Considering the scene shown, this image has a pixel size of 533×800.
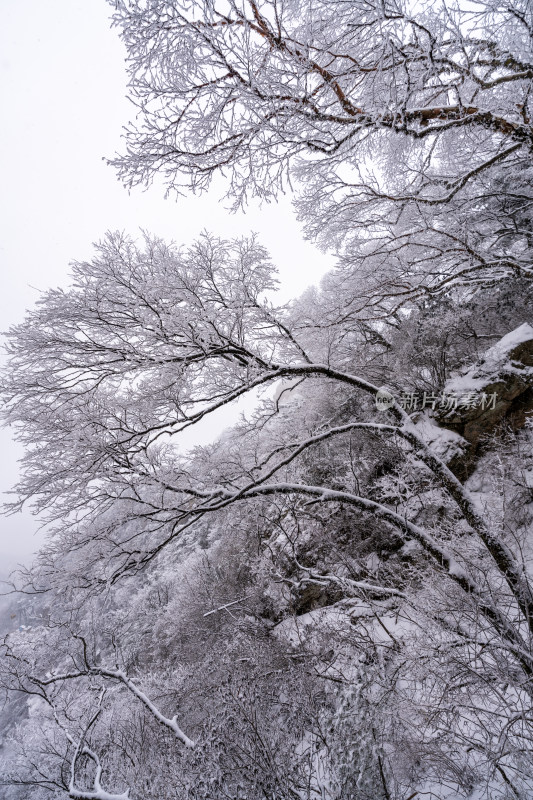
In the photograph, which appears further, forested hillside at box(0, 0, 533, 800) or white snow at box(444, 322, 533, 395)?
white snow at box(444, 322, 533, 395)

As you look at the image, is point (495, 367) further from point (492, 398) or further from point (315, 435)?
point (315, 435)

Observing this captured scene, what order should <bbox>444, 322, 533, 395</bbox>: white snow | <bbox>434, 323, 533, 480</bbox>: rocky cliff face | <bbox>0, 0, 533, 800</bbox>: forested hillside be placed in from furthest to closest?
<bbox>444, 322, 533, 395</bbox>: white snow < <bbox>434, 323, 533, 480</bbox>: rocky cliff face < <bbox>0, 0, 533, 800</bbox>: forested hillside

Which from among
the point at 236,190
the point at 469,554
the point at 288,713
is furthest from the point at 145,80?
the point at 288,713

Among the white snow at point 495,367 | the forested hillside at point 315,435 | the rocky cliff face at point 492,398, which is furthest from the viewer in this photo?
the white snow at point 495,367

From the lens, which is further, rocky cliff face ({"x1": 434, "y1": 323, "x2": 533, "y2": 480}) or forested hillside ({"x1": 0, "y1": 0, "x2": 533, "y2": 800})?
rocky cliff face ({"x1": 434, "y1": 323, "x2": 533, "y2": 480})

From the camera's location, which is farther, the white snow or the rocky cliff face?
the white snow

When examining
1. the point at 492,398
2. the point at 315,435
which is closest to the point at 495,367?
the point at 492,398

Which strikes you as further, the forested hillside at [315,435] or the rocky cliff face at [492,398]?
the rocky cliff face at [492,398]

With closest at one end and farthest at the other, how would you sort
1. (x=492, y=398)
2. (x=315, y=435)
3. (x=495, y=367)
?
(x=315, y=435) → (x=492, y=398) → (x=495, y=367)

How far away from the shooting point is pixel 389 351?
1090cm

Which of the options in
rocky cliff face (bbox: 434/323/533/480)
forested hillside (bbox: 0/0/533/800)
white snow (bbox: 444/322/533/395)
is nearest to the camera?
forested hillside (bbox: 0/0/533/800)

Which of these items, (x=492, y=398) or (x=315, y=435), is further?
(x=492, y=398)

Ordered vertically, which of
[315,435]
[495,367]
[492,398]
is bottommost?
[492,398]

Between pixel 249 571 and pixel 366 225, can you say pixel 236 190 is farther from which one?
pixel 249 571
